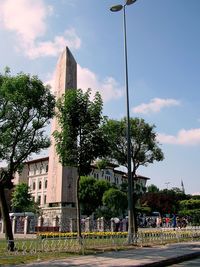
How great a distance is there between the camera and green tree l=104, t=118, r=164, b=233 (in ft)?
105

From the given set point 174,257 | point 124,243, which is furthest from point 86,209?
point 174,257

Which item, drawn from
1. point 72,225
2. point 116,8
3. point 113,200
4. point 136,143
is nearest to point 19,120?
point 116,8

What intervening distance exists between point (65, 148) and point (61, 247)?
5.28 metres

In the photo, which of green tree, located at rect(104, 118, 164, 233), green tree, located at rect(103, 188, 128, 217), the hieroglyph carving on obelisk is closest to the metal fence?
green tree, located at rect(104, 118, 164, 233)

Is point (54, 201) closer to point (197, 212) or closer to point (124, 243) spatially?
point (197, 212)

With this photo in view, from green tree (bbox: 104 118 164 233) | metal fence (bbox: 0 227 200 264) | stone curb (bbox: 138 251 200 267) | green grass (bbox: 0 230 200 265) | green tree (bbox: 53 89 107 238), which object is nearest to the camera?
stone curb (bbox: 138 251 200 267)

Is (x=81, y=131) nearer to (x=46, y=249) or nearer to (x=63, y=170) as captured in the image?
(x=46, y=249)

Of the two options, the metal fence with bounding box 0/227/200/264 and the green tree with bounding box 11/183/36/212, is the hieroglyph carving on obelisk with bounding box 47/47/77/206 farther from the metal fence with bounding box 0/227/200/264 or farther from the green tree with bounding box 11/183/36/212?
the green tree with bounding box 11/183/36/212

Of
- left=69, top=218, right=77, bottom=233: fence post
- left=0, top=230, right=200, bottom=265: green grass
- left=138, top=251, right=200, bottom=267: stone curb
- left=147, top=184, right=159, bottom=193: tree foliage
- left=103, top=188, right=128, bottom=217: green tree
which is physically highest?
left=147, top=184, right=159, bottom=193: tree foliage

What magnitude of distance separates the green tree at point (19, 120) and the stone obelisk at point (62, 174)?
16.6 metres

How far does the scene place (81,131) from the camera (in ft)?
66.4

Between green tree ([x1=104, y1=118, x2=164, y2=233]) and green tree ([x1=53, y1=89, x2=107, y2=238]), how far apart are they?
11.3 metres

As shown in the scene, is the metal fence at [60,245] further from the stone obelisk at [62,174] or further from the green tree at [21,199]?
the green tree at [21,199]

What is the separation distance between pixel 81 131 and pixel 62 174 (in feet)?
54.5
